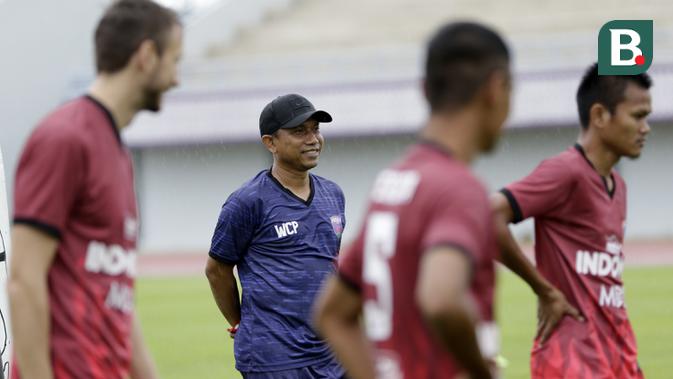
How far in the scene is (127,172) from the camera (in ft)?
13.1

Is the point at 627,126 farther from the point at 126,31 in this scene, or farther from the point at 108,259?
the point at 108,259

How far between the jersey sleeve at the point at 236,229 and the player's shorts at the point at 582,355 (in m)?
2.03

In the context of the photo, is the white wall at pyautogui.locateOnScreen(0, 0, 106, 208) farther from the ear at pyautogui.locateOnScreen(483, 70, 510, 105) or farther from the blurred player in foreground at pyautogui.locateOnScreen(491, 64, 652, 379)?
the ear at pyautogui.locateOnScreen(483, 70, 510, 105)

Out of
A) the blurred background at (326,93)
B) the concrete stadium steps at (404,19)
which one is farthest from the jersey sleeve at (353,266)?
the concrete stadium steps at (404,19)

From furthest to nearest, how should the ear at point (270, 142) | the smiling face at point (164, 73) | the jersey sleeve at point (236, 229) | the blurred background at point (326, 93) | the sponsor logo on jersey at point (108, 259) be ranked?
the blurred background at point (326, 93)
the ear at point (270, 142)
the jersey sleeve at point (236, 229)
the smiling face at point (164, 73)
the sponsor logo on jersey at point (108, 259)

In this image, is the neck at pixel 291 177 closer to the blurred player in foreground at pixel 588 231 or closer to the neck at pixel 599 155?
the blurred player in foreground at pixel 588 231

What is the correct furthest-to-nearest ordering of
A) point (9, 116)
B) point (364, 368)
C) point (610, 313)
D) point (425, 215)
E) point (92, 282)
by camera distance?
1. point (9, 116)
2. point (610, 313)
3. point (92, 282)
4. point (364, 368)
5. point (425, 215)

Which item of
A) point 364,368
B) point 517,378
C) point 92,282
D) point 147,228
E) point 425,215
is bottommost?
point 147,228

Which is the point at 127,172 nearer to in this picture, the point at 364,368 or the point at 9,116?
the point at 364,368

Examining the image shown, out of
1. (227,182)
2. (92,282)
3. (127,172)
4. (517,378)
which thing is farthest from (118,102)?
(227,182)

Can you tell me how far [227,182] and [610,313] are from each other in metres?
34.7

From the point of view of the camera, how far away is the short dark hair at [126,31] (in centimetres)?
388

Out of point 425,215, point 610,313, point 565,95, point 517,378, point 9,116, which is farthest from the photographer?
point 9,116

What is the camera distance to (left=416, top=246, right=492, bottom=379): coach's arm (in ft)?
9.53
